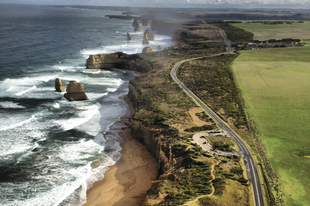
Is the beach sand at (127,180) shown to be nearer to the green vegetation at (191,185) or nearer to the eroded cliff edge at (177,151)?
the eroded cliff edge at (177,151)

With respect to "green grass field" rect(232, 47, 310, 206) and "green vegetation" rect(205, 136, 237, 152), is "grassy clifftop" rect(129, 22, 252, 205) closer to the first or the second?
→ "green vegetation" rect(205, 136, 237, 152)

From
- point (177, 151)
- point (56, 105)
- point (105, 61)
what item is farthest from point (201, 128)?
point (105, 61)

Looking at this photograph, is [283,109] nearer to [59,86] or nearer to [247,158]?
[247,158]

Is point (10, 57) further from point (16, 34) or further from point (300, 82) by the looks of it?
point (300, 82)

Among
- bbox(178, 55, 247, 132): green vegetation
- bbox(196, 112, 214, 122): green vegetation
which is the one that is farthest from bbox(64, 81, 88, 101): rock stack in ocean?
bbox(196, 112, 214, 122): green vegetation

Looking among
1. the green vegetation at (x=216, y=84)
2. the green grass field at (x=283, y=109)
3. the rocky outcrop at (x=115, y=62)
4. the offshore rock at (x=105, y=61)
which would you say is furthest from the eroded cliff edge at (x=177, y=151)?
the offshore rock at (x=105, y=61)

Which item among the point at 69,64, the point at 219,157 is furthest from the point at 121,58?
the point at 219,157
